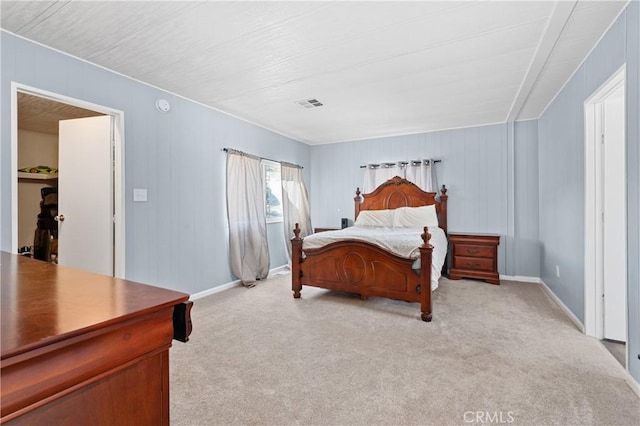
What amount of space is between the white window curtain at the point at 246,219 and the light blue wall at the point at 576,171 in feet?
12.1

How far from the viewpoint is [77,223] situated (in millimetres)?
3004

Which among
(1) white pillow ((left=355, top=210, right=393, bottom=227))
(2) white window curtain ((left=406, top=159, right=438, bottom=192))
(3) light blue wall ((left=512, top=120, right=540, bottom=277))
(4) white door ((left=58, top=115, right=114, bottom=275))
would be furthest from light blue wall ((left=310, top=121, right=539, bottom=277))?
(4) white door ((left=58, top=115, right=114, bottom=275))

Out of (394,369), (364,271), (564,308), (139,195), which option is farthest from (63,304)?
(564,308)

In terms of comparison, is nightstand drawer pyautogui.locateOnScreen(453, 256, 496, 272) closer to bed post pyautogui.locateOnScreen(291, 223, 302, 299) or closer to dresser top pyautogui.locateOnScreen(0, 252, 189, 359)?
bed post pyautogui.locateOnScreen(291, 223, 302, 299)

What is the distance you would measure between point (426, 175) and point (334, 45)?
3.17 metres

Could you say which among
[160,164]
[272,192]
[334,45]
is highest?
[334,45]

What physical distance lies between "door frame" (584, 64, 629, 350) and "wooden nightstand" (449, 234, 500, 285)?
1.74 m

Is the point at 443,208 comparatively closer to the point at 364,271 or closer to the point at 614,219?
the point at 364,271

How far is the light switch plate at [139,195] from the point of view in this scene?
3.02 m

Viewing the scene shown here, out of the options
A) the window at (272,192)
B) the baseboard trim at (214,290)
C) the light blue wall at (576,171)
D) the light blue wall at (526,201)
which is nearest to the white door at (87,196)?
the baseboard trim at (214,290)

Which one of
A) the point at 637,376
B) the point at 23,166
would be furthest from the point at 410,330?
the point at 23,166

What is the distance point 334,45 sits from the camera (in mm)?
2391

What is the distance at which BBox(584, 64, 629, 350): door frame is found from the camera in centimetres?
247

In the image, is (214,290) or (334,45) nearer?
(334,45)
